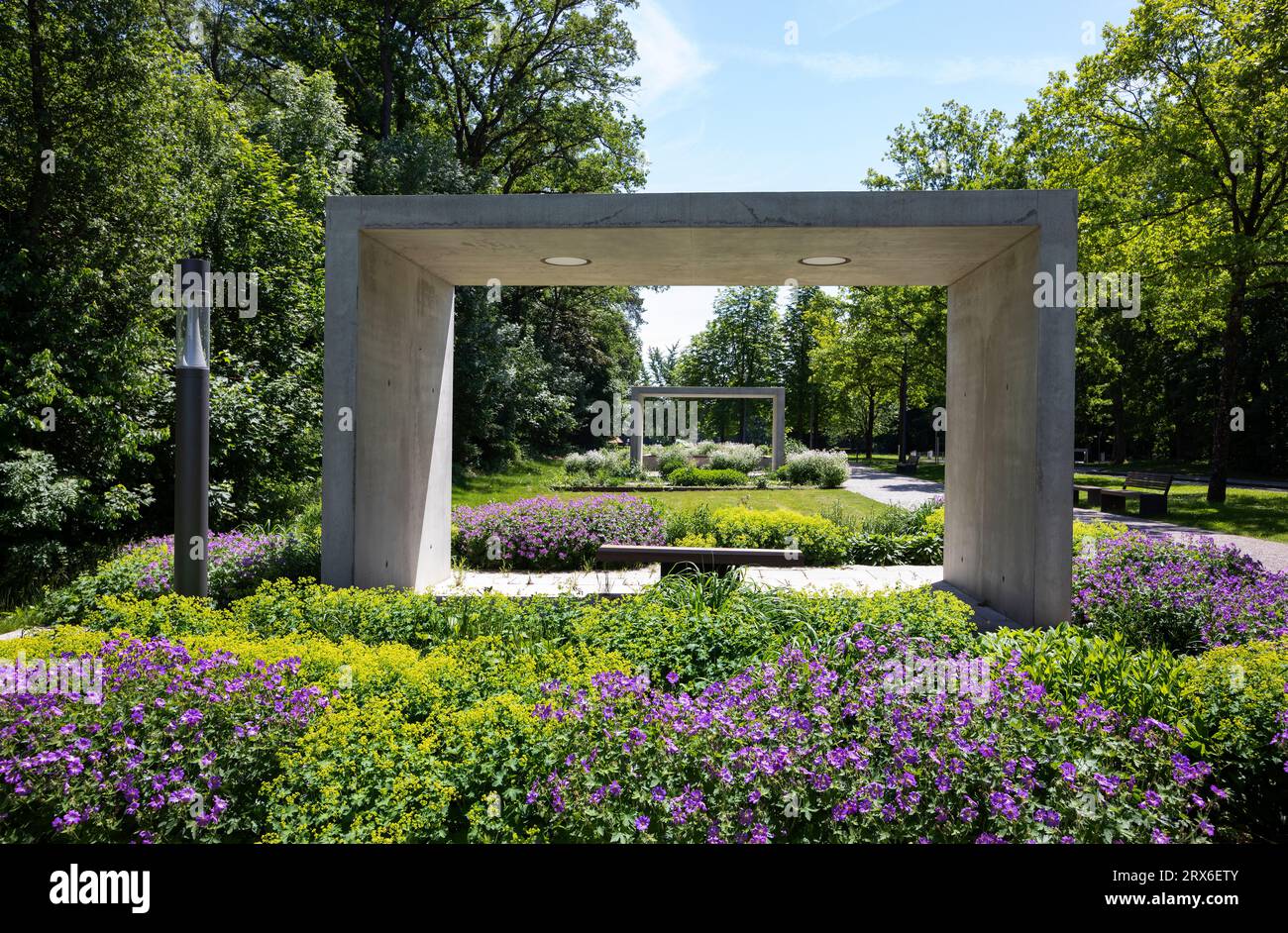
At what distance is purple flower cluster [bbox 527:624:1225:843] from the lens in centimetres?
285

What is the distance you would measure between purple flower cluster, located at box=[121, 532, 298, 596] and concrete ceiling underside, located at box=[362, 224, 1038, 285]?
342 cm

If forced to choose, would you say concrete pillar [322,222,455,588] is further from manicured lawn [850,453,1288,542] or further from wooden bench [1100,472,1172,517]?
wooden bench [1100,472,1172,517]

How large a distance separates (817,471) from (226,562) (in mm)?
17253

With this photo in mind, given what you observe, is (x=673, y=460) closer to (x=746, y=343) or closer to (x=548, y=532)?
(x=548, y=532)

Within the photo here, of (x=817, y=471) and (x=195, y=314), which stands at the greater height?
(x=195, y=314)

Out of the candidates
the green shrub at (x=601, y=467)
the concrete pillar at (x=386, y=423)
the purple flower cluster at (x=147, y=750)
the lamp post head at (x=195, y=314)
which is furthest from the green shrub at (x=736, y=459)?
the purple flower cluster at (x=147, y=750)

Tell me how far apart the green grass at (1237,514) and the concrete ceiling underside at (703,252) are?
426 inches

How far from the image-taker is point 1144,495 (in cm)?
1606

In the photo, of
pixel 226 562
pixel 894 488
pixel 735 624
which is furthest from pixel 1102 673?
pixel 894 488

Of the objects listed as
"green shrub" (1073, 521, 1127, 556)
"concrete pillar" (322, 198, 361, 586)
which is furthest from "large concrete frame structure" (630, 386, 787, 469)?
"concrete pillar" (322, 198, 361, 586)

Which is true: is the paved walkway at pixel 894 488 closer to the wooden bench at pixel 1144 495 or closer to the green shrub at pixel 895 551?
the wooden bench at pixel 1144 495
